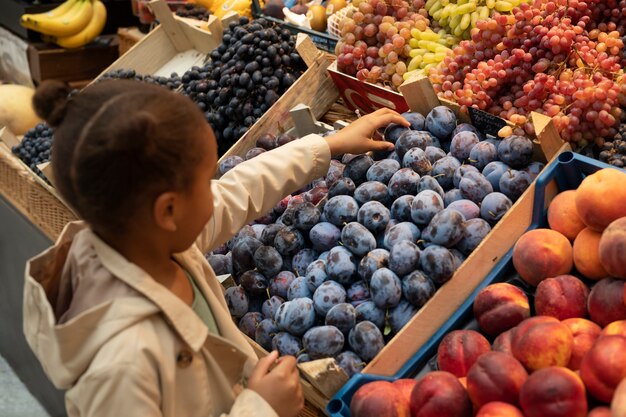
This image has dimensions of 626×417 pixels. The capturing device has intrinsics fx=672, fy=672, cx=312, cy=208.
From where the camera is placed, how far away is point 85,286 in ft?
3.99

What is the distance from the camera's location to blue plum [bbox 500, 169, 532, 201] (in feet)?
5.96

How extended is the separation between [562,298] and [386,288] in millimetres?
398

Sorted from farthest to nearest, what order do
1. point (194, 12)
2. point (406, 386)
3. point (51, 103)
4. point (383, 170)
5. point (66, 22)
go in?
point (66, 22) → point (194, 12) → point (383, 170) → point (406, 386) → point (51, 103)

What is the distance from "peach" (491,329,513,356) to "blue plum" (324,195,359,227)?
533 millimetres

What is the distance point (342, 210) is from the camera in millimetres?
1833

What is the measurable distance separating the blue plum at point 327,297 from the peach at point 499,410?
501mm

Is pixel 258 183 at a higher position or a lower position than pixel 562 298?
higher

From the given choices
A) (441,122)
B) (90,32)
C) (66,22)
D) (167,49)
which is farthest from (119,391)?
(90,32)

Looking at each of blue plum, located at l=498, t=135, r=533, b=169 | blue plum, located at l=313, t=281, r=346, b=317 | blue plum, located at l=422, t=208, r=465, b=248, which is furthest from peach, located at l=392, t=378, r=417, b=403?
blue plum, located at l=498, t=135, r=533, b=169

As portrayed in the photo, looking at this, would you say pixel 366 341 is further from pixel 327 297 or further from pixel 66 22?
pixel 66 22

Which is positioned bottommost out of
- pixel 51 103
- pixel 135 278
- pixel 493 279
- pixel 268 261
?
pixel 493 279

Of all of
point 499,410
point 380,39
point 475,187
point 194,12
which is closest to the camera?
point 499,410

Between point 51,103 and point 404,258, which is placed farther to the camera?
point 404,258

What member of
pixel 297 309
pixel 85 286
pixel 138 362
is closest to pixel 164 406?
pixel 138 362
